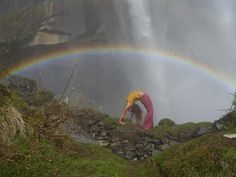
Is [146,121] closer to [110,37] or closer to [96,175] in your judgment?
[96,175]

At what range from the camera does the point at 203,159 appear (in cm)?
1212

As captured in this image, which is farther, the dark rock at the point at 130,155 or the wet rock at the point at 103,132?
the wet rock at the point at 103,132

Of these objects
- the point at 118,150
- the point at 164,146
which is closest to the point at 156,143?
the point at 164,146

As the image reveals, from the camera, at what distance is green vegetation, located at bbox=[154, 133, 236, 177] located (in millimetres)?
11518

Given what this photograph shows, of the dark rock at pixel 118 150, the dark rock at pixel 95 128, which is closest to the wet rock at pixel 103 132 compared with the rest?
the dark rock at pixel 95 128

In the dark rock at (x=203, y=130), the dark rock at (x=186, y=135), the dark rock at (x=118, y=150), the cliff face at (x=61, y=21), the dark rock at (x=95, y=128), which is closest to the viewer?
the dark rock at (x=118, y=150)

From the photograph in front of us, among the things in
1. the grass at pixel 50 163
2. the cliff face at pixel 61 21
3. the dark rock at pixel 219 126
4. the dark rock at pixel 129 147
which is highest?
the cliff face at pixel 61 21

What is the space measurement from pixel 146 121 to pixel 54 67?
3685 cm

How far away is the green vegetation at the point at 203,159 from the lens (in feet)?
37.8

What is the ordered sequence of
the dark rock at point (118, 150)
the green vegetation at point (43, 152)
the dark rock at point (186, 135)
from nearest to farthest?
1. the green vegetation at point (43, 152)
2. the dark rock at point (118, 150)
3. the dark rock at point (186, 135)

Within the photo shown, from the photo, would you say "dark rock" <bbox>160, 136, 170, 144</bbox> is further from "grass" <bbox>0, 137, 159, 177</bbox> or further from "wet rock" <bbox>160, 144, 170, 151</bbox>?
"grass" <bbox>0, 137, 159, 177</bbox>

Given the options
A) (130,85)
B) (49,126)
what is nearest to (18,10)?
(130,85)

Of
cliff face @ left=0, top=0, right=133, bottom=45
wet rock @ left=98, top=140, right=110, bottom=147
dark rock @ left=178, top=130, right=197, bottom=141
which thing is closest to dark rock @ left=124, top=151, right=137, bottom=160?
wet rock @ left=98, top=140, right=110, bottom=147

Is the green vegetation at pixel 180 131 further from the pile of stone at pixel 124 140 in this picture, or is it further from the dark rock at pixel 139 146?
the dark rock at pixel 139 146
